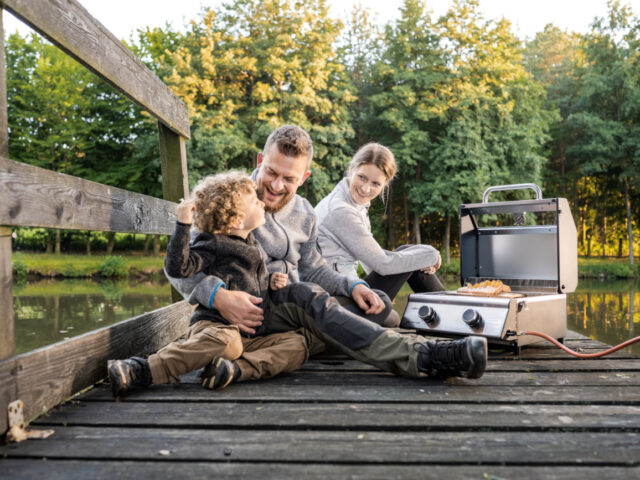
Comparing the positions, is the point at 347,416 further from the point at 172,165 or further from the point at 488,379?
the point at 172,165

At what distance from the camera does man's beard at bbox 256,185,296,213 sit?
2643mm

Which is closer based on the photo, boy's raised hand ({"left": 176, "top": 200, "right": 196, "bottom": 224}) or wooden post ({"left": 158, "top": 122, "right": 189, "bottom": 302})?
boy's raised hand ({"left": 176, "top": 200, "right": 196, "bottom": 224})

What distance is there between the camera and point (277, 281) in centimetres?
237

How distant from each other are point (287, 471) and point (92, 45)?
5.35 ft

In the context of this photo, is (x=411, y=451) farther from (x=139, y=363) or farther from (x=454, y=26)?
(x=454, y=26)

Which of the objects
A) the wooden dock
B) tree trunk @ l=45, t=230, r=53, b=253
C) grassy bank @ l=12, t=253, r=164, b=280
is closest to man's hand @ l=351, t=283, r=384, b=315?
the wooden dock

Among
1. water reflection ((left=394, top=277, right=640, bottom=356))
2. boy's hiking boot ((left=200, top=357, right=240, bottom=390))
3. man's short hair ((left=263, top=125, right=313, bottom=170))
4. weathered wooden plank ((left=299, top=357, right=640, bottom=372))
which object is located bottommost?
water reflection ((left=394, top=277, right=640, bottom=356))

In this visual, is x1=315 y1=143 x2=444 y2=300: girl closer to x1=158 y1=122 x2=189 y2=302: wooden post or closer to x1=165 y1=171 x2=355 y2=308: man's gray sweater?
x1=165 y1=171 x2=355 y2=308: man's gray sweater

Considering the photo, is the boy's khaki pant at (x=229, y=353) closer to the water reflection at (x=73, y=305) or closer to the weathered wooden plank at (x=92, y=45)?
the weathered wooden plank at (x=92, y=45)

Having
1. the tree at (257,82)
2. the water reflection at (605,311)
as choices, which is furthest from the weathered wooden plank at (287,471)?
the tree at (257,82)

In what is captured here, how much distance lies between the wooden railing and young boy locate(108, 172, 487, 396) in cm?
17

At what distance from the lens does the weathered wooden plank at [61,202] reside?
4.76 feet

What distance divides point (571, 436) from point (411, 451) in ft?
1.47

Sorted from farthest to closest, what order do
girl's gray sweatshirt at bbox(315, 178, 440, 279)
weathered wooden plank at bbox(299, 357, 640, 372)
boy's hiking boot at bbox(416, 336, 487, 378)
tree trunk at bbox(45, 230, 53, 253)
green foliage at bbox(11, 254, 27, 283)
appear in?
1. tree trunk at bbox(45, 230, 53, 253)
2. green foliage at bbox(11, 254, 27, 283)
3. girl's gray sweatshirt at bbox(315, 178, 440, 279)
4. weathered wooden plank at bbox(299, 357, 640, 372)
5. boy's hiking boot at bbox(416, 336, 487, 378)
